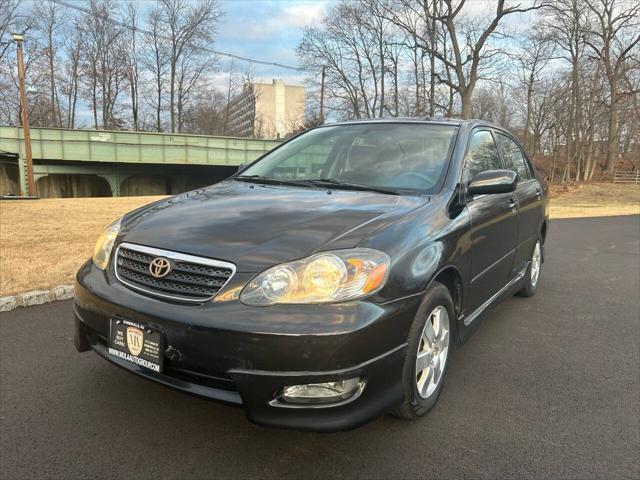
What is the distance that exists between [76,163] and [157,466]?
35.4m

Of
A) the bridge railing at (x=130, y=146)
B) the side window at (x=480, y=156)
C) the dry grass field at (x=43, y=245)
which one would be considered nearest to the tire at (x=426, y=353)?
the side window at (x=480, y=156)

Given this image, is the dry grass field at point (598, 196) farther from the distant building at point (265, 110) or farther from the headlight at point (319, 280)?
the distant building at point (265, 110)

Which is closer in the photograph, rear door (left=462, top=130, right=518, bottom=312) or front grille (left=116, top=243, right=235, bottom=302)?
front grille (left=116, top=243, right=235, bottom=302)

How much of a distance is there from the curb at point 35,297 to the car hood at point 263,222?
7.68 ft

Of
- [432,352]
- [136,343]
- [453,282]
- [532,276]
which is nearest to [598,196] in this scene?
[532,276]

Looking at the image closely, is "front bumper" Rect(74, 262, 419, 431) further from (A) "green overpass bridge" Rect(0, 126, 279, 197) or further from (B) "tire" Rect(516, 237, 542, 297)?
Answer: (A) "green overpass bridge" Rect(0, 126, 279, 197)

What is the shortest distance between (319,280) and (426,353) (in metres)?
0.89

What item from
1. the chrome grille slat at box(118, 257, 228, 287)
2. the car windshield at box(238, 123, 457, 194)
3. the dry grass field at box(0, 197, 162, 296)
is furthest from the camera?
the dry grass field at box(0, 197, 162, 296)

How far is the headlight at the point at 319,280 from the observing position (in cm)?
209

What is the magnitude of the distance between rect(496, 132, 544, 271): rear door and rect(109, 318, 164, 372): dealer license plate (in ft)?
10.5

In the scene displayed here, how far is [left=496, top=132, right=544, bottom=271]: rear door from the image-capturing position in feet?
14.0

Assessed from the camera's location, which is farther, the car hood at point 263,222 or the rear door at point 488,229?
the rear door at point 488,229

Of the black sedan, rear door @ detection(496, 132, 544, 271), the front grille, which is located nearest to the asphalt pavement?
the black sedan

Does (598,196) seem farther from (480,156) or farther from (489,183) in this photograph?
(489,183)
